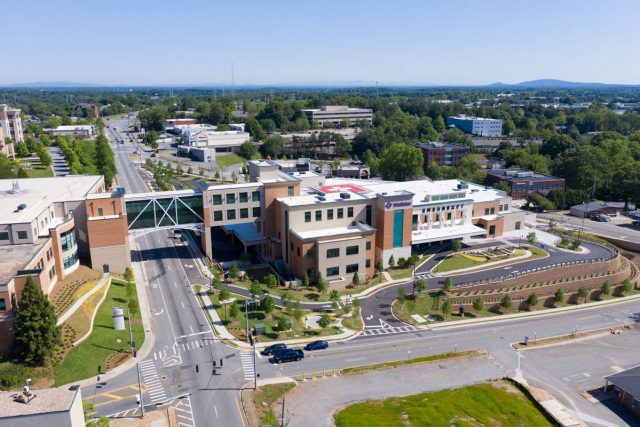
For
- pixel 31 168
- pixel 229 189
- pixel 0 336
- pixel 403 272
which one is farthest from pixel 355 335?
pixel 31 168

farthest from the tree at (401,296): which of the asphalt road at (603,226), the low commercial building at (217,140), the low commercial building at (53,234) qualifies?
the low commercial building at (217,140)

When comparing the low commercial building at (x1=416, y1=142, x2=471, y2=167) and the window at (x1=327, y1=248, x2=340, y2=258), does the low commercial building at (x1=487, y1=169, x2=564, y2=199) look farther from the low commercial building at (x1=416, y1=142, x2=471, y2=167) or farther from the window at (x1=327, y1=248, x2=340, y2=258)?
the window at (x1=327, y1=248, x2=340, y2=258)

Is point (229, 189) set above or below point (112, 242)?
above

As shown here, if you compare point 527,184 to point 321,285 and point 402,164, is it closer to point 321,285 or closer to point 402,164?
→ point 402,164

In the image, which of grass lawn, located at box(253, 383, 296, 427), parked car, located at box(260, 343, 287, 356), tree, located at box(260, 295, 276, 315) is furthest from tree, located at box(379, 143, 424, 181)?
grass lawn, located at box(253, 383, 296, 427)

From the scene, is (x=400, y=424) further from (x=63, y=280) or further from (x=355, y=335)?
(x=63, y=280)

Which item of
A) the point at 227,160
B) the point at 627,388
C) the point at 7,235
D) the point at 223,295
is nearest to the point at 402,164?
the point at 227,160
